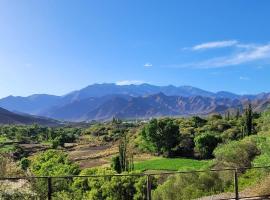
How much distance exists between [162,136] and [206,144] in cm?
1333

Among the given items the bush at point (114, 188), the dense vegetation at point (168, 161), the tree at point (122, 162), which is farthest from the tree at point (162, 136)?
the bush at point (114, 188)

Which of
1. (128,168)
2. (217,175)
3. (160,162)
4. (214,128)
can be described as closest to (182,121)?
(214,128)

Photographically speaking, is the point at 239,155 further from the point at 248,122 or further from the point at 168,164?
the point at 168,164

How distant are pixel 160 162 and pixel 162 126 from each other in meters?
16.8

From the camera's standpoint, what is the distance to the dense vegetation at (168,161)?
2920cm

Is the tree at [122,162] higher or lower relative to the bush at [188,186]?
lower

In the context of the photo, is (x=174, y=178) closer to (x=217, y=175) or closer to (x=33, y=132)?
(x=217, y=175)

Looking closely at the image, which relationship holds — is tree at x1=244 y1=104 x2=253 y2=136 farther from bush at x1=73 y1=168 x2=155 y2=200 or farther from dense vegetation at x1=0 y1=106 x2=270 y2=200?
bush at x1=73 y1=168 x2=155 y2=200

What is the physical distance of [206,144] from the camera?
9306 cm

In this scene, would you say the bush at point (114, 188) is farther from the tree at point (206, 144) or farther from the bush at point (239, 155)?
the tree at point (206, 144)

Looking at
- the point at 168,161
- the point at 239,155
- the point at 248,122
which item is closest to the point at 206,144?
the point at 168,161

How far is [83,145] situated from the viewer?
142 metres

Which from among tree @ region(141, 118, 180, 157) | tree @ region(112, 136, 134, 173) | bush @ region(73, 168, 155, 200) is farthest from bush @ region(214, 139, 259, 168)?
tree @ region(141, 118, 180, 157)

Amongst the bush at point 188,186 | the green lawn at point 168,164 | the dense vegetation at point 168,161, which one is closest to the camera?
the dense vegetation at point 168,161
